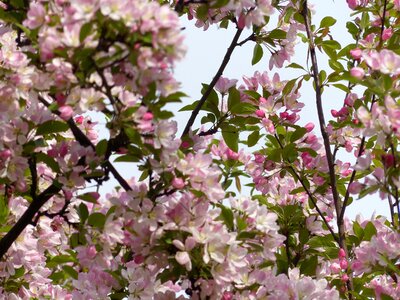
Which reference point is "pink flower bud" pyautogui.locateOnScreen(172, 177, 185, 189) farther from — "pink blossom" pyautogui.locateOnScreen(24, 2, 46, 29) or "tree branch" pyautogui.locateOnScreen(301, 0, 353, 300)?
"tree branch" pyautogui.locateOnScreen(301, 0, 353, 300)

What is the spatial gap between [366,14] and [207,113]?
1178 millimetres

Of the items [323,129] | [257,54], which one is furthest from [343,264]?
[257,54]

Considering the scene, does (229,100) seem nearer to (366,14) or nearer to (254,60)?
(254,60)

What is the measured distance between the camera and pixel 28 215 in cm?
266

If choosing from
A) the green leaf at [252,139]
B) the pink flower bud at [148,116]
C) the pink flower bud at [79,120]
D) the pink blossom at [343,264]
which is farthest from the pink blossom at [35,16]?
the pink blossom at [343,264]

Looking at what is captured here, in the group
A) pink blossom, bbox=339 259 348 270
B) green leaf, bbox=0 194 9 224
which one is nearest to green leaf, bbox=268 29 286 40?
pink blossom, bbox=339 259 348 270

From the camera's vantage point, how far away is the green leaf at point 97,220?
238 centimetres

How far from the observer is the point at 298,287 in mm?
2682

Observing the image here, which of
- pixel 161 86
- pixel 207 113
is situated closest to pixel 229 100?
pixel 207 113

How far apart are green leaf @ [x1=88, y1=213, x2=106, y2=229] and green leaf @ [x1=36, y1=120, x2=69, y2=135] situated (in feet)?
1.22

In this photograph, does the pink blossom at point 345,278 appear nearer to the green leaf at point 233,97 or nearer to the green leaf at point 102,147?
the green leaf at point 233,97

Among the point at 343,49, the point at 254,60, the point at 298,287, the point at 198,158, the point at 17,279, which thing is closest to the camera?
the point at 198,158

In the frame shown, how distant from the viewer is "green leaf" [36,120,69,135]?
248 cm

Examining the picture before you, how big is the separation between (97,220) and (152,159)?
0.30m
